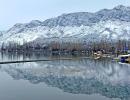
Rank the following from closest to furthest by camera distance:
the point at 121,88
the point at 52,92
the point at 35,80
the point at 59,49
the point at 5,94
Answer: the point at 5,94 < the point at 52,92 < the point at 121,88 < the point at 35,80 < the point at 59,49

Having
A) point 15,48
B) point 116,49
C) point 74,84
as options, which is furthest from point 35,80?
point 15,48

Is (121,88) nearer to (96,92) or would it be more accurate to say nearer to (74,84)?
(96,92)

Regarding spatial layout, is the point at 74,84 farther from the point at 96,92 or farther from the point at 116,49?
the point at 116,49

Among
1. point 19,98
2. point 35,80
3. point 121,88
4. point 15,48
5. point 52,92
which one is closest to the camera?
point 19,98

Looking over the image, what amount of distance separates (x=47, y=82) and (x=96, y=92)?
782 cm

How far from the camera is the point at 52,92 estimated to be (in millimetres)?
25125

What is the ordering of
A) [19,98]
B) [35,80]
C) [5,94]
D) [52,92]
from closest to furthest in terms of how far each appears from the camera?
[19,98]
[5,94]
[52,92]
[35,80]

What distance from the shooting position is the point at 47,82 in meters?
31.4

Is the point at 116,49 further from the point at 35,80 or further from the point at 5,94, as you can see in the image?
the point at 5,94

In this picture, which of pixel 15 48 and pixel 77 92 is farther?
pixel 15 48

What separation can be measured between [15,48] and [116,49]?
70431 mm

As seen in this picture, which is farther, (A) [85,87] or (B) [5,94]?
(A) [85,87]

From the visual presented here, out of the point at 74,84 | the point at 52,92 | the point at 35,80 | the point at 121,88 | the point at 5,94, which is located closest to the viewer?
the point at 5,94

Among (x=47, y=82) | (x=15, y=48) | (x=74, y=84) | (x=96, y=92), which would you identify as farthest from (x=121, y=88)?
(x=15, y=48)
